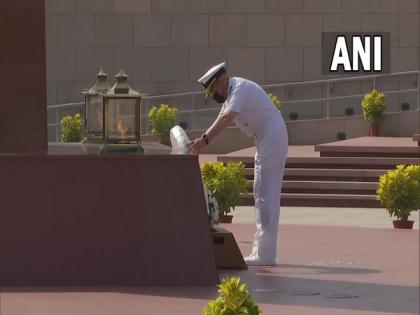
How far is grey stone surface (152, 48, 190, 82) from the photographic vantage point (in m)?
27.3

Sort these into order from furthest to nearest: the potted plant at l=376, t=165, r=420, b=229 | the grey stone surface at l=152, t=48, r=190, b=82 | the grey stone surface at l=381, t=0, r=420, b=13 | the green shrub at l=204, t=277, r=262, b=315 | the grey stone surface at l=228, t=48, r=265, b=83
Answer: the grey stone surface at l=152, t=48, r=190, b=82
the grey stone surface at l=228, t=48, r=265, b=83
the grey stone surface at l=381, t=0, r=420, b=13
the potted plant at l=376, t=165, r=420, b=229
the green shrub at l=204, t=277, r=262, b=315

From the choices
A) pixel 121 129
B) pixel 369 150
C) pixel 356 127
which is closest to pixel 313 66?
pixel 356 127

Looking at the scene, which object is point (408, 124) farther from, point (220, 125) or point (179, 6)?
point (220, 125)

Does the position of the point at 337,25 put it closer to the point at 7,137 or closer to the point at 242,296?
the point at 7,137

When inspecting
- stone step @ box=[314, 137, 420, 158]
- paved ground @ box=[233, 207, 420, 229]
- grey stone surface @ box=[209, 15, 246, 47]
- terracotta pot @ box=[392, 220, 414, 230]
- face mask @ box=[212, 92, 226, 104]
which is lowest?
paved ground @ box=[233, 207, 420, 229]

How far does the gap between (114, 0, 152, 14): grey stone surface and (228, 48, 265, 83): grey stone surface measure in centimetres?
189

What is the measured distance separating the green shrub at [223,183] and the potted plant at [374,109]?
33.8ft

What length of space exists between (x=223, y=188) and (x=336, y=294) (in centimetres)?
541

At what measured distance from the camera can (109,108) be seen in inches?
388

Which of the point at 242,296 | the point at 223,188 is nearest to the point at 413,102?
the point at 223,188

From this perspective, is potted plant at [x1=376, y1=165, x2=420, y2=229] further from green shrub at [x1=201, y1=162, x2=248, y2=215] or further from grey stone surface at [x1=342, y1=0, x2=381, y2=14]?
grey stone surface at [x1=342, y1=0, x2=381, y2=14]

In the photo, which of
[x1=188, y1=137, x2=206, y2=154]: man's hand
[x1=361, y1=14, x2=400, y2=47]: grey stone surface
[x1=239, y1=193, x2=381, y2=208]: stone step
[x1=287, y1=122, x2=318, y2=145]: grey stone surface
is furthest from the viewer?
[x1=361, y1=14, x2=400, y2=47]: grey stone surface

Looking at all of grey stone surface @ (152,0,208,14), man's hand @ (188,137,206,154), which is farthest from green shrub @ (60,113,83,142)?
man's hand @ (188,137,206,154)

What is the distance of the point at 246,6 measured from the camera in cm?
2705
